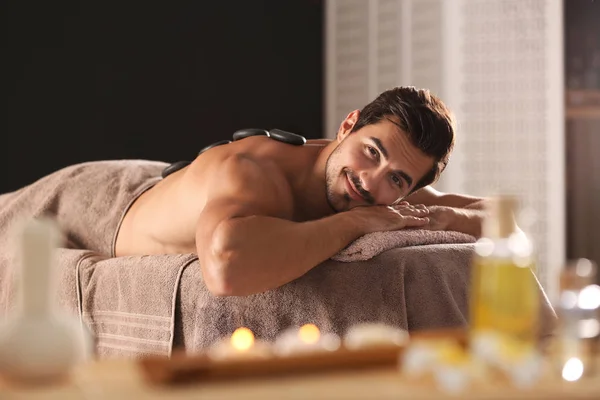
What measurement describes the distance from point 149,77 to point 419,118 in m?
2.19

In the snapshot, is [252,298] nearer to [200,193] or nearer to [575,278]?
[200,193]

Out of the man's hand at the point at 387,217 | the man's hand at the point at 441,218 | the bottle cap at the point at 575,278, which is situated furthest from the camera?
the man's hand at the point at 441,218

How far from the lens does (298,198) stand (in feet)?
7.22

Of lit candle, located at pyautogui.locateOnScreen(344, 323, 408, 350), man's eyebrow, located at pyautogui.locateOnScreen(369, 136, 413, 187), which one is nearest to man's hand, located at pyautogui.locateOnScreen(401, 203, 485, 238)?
man's eyebrow, located at pyautogui.locateOnScreen(369, 136, 413, 187)

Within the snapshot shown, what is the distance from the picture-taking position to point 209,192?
206 cm

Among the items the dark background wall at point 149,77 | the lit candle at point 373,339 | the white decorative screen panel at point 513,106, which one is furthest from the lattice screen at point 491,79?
the lit candle at point 373,339

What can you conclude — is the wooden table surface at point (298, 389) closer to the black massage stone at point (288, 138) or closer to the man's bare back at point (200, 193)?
the man's bare back at point (200, 193)

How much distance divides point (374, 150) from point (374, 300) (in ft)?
1.28

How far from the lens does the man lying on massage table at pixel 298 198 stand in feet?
6.04

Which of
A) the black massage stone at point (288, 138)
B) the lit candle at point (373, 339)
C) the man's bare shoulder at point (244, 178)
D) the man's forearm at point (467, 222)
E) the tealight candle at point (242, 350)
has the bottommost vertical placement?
the tealight candle at point (242, 350)

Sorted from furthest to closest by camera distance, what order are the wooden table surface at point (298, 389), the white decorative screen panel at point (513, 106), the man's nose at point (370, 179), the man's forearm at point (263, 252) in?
1. the white decorative screen panel at point (513, 106)
2. the man's nose at point (370, 179)
3. the man's forearm at point (263, 252)
4. the wooden table surface at point (298, 389)

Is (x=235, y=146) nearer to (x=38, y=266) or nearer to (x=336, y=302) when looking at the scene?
(x=336, y=302)

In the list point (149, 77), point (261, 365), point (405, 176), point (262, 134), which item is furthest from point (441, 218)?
point (149, 77)

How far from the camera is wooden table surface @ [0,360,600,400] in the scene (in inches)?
33.2
